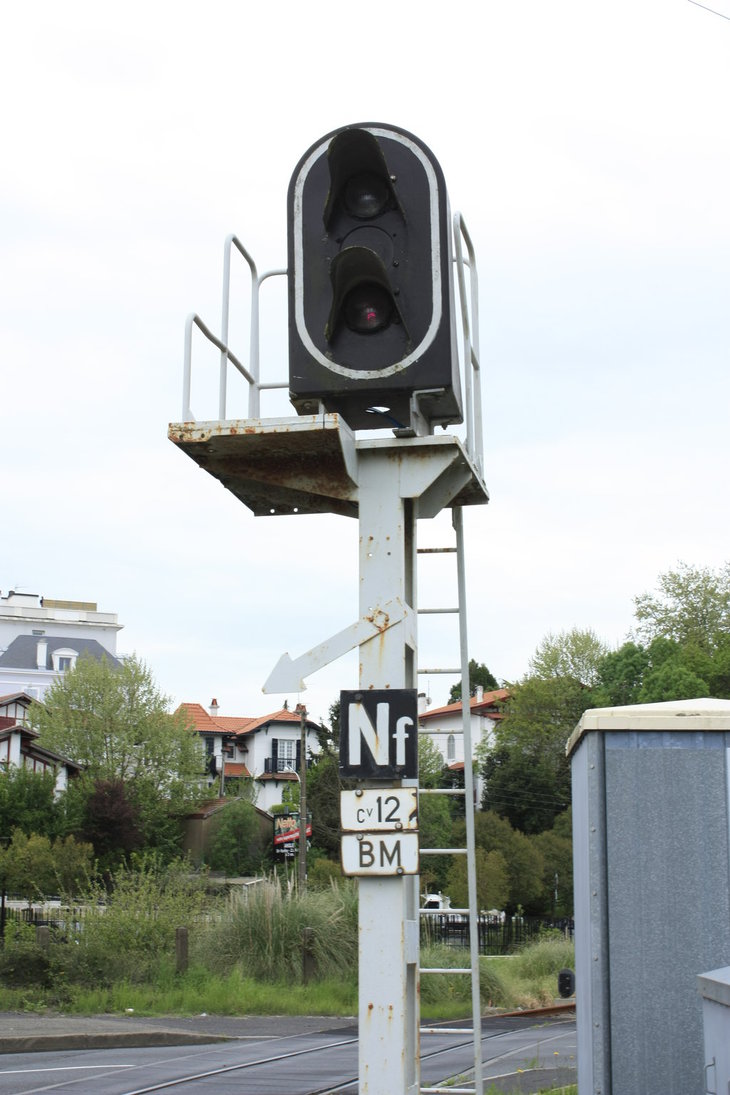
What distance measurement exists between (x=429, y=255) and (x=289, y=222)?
82 cm

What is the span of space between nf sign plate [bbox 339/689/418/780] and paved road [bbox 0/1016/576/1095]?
5170 mm

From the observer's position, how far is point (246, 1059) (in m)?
14.7

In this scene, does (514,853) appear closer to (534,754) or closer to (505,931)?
(505,931)

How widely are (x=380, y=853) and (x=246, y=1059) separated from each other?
32.8 ft

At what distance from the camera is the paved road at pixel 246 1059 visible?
38.2 feet

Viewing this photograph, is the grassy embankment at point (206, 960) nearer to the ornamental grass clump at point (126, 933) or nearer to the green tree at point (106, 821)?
the ornamental grass clump at point (126, 933)

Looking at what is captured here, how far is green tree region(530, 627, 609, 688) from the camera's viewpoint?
74.8m

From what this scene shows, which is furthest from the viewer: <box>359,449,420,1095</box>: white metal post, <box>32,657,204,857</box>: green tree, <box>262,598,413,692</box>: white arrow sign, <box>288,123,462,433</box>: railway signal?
<box>32,657,204,857</box>: green tree

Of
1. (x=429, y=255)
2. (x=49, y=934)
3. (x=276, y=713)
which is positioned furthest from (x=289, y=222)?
(x=276, y=713)

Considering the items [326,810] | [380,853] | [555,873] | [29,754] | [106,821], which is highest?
[29,754]

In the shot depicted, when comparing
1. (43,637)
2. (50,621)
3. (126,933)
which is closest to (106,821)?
(126,933)

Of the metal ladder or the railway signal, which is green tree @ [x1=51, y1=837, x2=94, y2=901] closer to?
the metal ladder

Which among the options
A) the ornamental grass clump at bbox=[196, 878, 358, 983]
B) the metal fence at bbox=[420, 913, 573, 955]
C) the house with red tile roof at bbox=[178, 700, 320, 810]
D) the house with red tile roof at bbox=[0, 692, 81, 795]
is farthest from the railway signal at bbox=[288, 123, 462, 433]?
the house with red tile roof at bbox=[178, 700, 320, 810]

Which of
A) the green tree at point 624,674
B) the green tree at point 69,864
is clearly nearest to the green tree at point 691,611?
the green tree at point 624,674
